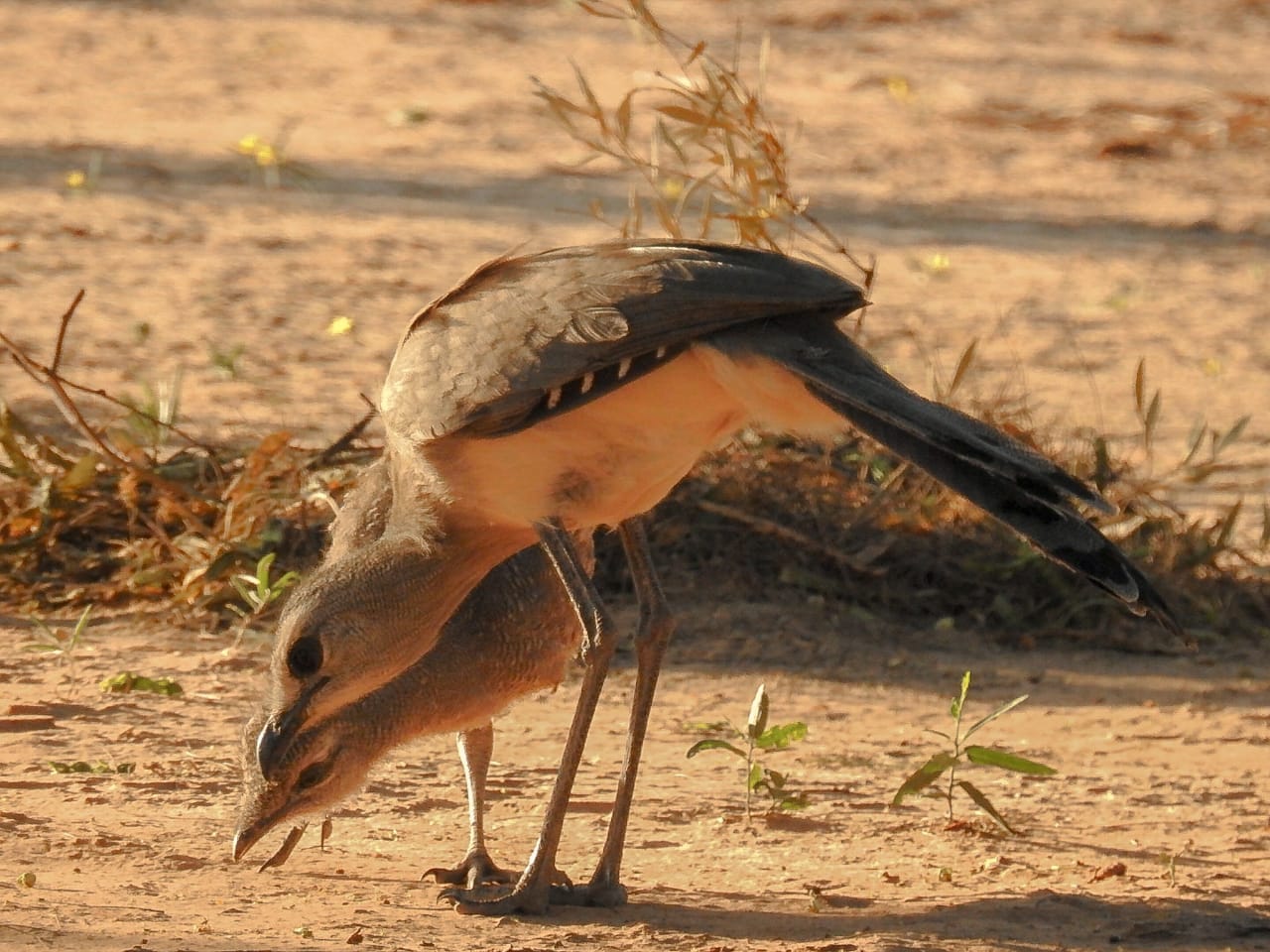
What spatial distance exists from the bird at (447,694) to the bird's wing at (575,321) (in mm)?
414

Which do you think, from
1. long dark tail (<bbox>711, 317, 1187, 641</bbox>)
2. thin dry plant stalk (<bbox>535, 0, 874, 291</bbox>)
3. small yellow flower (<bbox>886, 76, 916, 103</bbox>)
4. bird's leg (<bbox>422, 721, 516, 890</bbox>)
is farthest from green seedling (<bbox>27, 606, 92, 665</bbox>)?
small yellow flower (<bbox>886, 76, 916, 103</bbox>)

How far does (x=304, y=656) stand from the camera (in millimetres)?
4203

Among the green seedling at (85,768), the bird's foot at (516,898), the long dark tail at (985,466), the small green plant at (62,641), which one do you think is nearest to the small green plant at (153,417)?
the small green plant at (62,641)

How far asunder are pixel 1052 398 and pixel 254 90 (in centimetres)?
635

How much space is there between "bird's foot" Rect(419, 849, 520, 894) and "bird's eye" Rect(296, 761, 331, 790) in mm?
373

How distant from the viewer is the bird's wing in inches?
161

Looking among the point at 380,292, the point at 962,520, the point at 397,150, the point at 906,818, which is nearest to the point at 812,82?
the point at 397,150

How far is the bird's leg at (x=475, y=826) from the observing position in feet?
14.6

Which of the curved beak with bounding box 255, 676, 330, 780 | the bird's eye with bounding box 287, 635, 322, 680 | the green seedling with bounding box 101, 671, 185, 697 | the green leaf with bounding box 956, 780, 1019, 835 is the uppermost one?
the bird's eye with bounding box 287, 635, 322, 680

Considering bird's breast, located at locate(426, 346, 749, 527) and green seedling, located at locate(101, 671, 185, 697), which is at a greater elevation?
bird's breast, located at locate(426, 346, 749, 527)

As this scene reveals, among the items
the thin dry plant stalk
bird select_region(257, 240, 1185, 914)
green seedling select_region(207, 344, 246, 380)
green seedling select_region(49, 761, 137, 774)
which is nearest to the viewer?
bird select_region(257, 240, 1185, 914)

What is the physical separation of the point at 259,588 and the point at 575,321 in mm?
2124

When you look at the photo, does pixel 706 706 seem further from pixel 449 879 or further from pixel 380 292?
pixel 380 292

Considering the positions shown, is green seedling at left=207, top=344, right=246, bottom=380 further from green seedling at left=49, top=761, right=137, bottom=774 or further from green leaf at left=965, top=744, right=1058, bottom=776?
green leaf at left=965, top=744, right=1058, bottom=776
